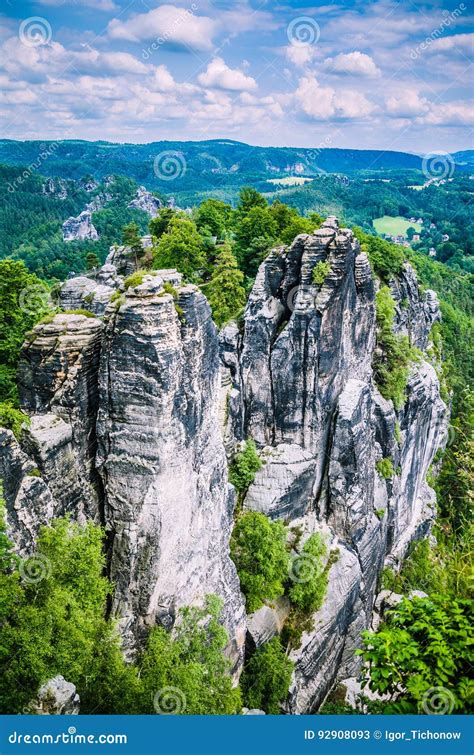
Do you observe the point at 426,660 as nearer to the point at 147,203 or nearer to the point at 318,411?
the point at 318,411

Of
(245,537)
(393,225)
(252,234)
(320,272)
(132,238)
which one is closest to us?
(245,537)

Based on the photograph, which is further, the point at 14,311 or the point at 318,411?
the point at 318,411

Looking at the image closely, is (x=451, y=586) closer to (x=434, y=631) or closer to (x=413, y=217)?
(x=434, y=631)

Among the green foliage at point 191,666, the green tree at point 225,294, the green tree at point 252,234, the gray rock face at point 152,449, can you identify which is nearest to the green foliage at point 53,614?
the gray rock face at point 152,449

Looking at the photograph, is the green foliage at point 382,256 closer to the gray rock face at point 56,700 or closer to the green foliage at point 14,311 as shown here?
the green foliage at point 14,311

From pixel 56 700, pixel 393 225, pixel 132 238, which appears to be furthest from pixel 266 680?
pixel 393 225

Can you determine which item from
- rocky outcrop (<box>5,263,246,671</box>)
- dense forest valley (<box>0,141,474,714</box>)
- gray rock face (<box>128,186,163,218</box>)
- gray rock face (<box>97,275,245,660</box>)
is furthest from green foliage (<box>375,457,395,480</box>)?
gray rock face (<box>128,186,163,218</box>)

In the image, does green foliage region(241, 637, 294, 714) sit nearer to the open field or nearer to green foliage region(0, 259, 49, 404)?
green foliage region(0, 259, 49, 404)
